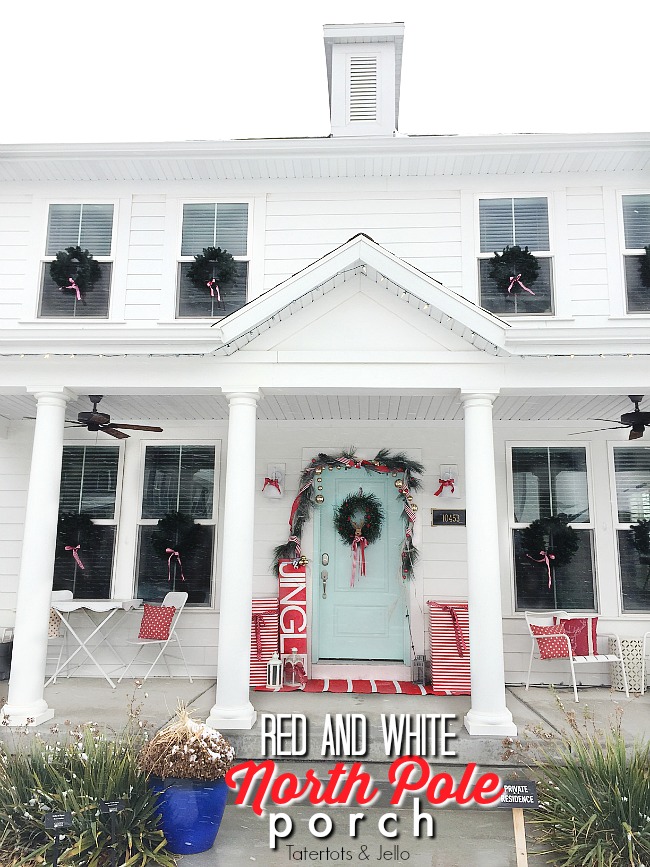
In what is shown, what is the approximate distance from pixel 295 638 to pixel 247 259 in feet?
14.2

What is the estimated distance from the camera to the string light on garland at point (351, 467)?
24.3 feet

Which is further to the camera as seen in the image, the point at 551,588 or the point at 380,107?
the point at 380,107

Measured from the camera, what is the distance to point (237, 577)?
18.2 ft

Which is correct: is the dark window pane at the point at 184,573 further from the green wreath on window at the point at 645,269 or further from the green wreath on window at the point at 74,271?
the green wreath on window at the point at 645,269

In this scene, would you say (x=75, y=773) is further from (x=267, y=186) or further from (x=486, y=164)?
(x=486, y=164)

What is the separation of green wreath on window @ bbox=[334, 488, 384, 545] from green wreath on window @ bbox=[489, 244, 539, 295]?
111 inches

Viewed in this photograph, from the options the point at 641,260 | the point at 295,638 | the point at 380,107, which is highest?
the point at 380,107

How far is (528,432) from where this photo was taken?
7.71 m

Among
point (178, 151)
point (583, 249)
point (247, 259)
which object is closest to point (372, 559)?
point (247, 259)

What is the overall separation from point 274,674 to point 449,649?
5.95 ft

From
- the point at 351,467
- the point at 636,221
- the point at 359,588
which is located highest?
the point at 636,221

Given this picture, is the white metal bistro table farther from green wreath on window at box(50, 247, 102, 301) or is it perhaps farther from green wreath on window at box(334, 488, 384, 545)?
green wreath on window at box(50, 247, 102, 301)

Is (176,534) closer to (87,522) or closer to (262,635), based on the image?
(87,522)

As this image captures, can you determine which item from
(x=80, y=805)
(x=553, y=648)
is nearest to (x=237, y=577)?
(x=80, y=805)
